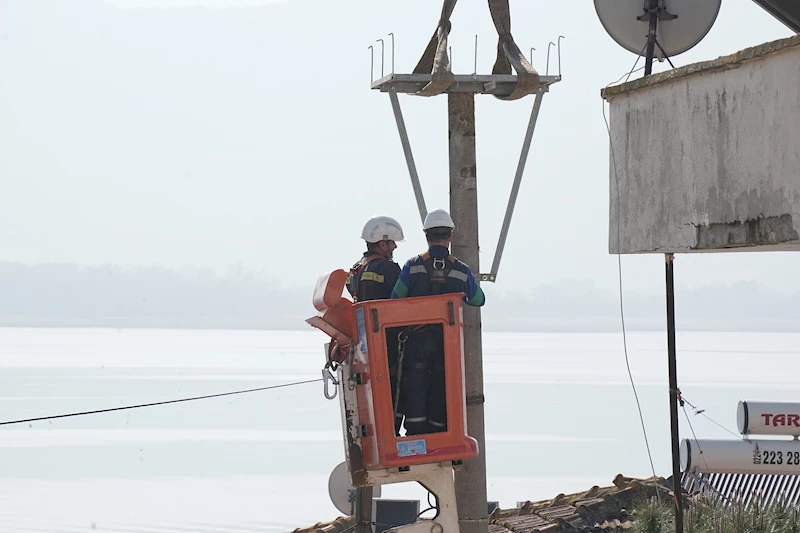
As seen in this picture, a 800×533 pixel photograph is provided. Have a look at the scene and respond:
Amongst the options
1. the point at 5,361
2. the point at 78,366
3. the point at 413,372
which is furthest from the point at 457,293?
the point at 5,361

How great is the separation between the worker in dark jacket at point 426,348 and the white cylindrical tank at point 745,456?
20.8 feet

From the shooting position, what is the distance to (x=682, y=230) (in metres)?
10.1

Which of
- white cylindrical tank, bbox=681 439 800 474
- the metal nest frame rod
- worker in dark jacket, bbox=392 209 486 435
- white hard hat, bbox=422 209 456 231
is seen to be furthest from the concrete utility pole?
worker in dark jacket, bbox=392 209 486 435

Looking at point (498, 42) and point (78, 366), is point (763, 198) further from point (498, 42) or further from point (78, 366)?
point (78, 366)

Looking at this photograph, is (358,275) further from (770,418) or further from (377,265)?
(770,418)

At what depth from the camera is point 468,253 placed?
40.4 feet

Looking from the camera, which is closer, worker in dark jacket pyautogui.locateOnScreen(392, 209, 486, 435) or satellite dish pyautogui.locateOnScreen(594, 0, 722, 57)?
worker in dark jacket pyautogui.locateOnScreen(392, 209, 486, 435)

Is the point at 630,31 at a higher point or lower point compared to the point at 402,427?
higher

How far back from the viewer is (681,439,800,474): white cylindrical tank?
545 inches

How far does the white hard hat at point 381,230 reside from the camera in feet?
29.9

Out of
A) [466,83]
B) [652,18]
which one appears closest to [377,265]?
[466,83]

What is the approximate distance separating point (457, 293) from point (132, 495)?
1643 inches

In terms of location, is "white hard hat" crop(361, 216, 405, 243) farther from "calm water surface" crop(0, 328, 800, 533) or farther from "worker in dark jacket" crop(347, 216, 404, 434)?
"calm water surface" crop(0, 328, 800, 533)

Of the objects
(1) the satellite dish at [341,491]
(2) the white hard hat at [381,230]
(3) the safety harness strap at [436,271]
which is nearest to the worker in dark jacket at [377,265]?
(2) the white hard hat at [381,230]
